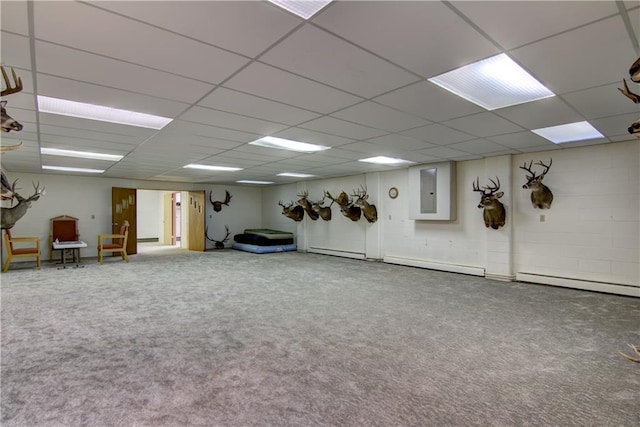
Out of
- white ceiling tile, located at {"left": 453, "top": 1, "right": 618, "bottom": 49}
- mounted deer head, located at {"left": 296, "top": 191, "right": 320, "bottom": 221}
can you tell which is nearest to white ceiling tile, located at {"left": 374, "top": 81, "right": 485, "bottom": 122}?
white ceiling tile, located at {"left": 453, "top": 1, "right": 618, "bottom": 49}

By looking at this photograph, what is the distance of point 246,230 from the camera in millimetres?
12094

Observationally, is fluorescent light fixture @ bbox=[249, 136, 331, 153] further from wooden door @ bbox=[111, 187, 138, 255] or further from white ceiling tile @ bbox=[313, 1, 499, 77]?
wooden door @ bbox=[111, 187, 138, 255]

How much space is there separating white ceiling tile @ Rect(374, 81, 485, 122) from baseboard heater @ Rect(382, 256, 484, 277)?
157 inches

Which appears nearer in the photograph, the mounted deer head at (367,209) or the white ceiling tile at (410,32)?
the white ceiling tile at (410,32)

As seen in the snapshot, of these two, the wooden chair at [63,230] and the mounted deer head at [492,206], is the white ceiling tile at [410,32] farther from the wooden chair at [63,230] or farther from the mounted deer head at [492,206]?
the wooden chair at [63,230]

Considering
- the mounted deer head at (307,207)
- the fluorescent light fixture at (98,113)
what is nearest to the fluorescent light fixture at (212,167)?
the mounted deer head at (307,207)

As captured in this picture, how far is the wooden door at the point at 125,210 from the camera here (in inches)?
378

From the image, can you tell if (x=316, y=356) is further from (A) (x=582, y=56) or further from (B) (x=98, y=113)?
(B) (x=98, y=113)

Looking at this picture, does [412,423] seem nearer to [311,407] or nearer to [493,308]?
[311,407]

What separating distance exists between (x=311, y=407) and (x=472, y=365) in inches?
58.3

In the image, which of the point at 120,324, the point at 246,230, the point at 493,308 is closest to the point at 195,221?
the point at 246,230

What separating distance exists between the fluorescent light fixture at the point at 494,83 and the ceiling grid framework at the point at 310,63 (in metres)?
0.10

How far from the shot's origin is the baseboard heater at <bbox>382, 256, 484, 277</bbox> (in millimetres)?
6553

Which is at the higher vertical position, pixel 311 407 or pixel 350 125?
pixel 350 125
